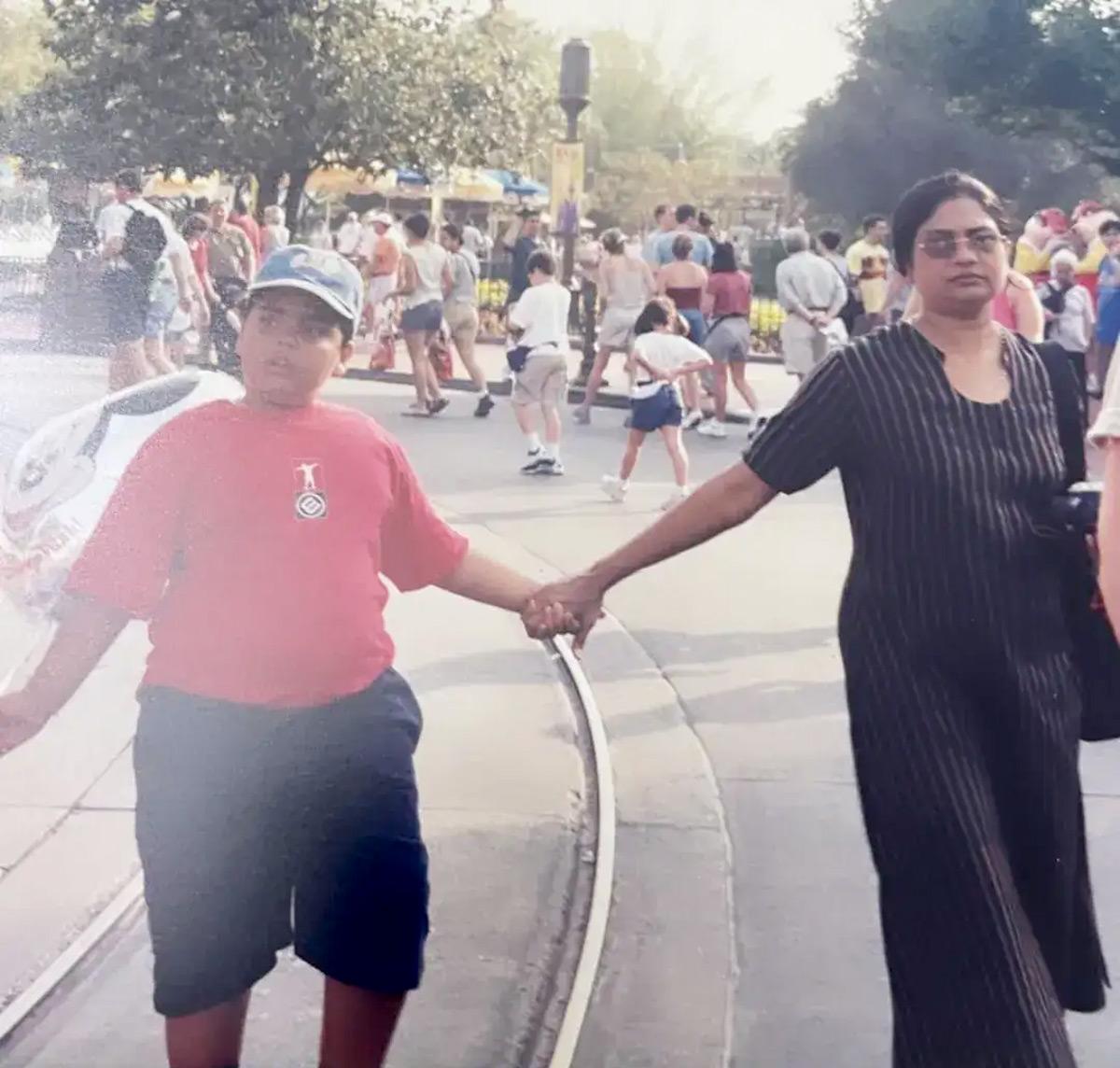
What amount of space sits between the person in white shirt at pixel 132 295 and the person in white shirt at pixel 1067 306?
6792 mm

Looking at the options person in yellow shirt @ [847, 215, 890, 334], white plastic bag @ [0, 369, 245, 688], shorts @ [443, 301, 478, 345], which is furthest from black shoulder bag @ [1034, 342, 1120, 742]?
shorts @ [443, 301, 478, 345]

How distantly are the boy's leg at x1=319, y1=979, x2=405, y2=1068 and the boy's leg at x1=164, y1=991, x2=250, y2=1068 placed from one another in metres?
0.15

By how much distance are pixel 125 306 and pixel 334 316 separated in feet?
31.5

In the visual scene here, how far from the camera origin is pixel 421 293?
1606cm

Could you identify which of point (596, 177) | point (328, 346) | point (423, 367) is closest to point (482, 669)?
point (328, 346)

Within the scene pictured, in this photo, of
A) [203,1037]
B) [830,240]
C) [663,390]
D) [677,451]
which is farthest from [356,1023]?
[830,240]

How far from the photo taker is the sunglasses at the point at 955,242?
3.27 metres

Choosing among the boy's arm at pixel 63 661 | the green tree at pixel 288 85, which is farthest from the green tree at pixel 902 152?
the boy's arm at pixel 63 661

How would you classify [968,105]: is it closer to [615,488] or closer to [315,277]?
[615,488]

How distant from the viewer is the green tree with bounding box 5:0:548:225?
70.5 feet

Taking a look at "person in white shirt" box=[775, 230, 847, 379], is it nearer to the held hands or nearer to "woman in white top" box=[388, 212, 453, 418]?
"woman in white top" box=[388, 212, 453, 418]

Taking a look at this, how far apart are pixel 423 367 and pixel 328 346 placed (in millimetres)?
12990

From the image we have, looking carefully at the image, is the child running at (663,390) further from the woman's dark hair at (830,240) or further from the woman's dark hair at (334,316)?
the woman's dark hair at (334,316)

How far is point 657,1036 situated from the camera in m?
4.11
